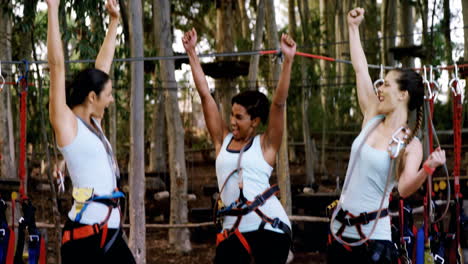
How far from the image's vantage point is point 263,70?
1565 centimetres

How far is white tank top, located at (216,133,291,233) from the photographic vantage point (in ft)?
9.05

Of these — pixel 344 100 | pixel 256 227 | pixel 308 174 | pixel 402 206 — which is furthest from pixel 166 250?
pixel 344 100

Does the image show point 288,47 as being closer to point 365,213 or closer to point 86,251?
point 365,213

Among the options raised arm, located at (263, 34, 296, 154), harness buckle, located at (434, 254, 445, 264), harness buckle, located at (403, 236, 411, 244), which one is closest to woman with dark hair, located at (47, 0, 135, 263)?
raised arm, located at (263, 34, 296, 154)

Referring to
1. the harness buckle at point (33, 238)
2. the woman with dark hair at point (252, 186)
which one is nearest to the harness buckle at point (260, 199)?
the woman with dark hair at point (252, 186)

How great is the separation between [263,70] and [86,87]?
1313 cm

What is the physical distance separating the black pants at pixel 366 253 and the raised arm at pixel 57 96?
1.19m

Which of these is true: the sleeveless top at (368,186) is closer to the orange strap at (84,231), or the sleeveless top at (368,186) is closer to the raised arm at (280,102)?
the raised arm at (280,102)

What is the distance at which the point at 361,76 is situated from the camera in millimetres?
3059

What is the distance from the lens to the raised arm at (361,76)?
3000mm

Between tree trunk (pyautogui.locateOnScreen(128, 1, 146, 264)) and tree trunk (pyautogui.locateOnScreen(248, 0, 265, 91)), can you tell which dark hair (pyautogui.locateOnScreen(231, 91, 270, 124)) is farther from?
tree trunk (pyautogui.locateOnScreen(248, 0, 265, 91))

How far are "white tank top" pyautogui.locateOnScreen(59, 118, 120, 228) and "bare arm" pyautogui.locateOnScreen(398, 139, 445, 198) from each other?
1.17 m

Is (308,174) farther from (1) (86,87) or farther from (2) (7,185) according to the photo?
(1) (86,87)

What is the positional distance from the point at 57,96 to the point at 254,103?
85 cm
